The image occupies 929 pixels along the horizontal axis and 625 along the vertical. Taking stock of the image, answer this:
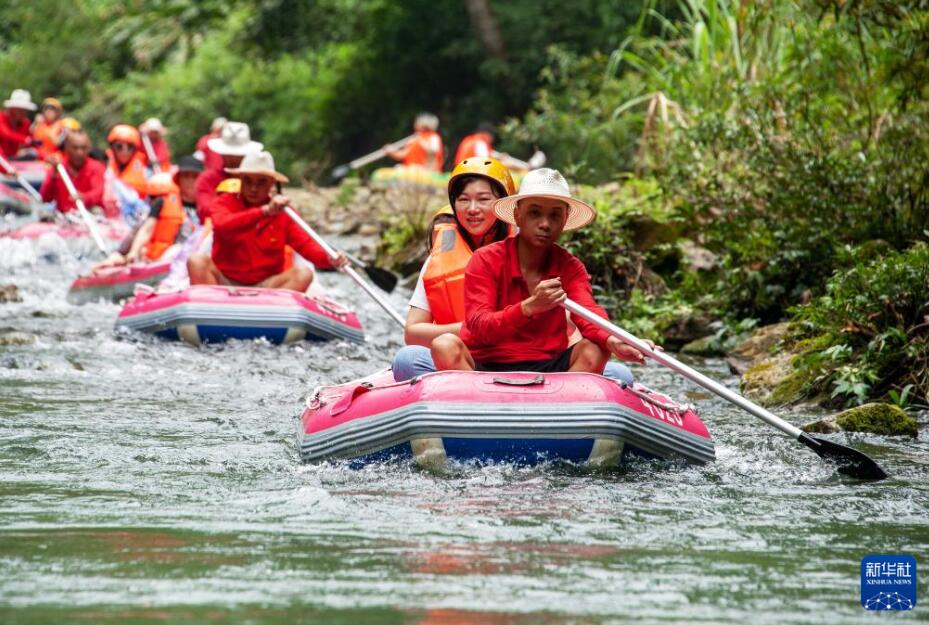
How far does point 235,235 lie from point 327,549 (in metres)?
5.82

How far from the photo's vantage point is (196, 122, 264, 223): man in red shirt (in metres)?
11.1

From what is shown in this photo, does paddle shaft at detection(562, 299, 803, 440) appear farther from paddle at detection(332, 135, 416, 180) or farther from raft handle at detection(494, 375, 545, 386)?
paddle at detection(332, 135, 416, 180)

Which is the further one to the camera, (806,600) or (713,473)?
(713,473)

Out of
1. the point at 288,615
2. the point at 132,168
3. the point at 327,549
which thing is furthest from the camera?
the point at 132,168

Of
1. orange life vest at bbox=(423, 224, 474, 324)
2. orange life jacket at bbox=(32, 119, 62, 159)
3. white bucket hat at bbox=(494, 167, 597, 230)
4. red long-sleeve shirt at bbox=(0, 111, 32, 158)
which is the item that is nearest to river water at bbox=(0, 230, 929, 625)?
orange life vest at bbox=(423, 224, 474, 324)

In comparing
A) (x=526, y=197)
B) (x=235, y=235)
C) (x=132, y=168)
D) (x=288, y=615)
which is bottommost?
(x=132, y=168)

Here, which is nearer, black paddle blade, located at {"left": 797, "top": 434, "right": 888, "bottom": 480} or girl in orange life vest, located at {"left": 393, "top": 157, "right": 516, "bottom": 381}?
black paddle blade, located at {"left": 797, "top": 434, "right": 888, "bottom": 480}

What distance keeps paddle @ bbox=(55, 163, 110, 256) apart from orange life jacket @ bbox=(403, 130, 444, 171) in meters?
7.97

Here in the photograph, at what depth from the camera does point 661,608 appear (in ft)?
12.7

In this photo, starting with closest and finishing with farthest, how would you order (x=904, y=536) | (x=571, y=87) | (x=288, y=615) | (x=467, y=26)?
(x=288, y=615) → (x=904, y=536) → (x=571, y=87) → (x=467, y=26)

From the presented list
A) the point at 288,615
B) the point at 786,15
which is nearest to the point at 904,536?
the point at 288,615

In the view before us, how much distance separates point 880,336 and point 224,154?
5418mm

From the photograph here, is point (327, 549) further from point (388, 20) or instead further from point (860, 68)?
point (388, 20)

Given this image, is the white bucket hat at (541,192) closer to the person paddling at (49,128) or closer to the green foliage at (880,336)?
the green foliage at (880,336)
